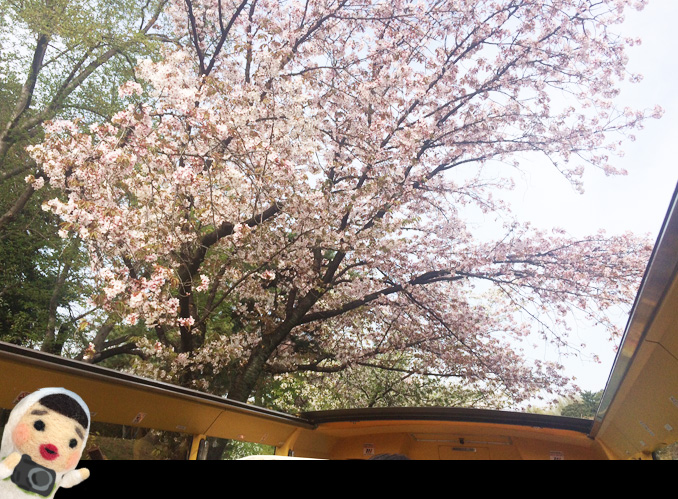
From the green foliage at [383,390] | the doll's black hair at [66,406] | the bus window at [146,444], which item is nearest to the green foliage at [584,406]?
the green foliage at [383,390]

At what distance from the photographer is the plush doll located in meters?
1.10

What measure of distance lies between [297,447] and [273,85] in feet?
18.3

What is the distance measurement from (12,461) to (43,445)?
7cm

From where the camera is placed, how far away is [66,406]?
1.23 metres

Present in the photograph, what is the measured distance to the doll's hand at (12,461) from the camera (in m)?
1.09

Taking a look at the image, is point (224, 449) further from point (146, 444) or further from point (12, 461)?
point (12, 461)

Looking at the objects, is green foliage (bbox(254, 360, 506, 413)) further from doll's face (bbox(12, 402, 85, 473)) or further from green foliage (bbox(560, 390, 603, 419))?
doll's face (bbox(12, 402, 85, 473))

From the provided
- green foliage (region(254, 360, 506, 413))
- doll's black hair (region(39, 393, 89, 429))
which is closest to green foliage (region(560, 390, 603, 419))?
green foliage (region(254, 360, 506, 413))

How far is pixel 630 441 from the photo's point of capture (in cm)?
434

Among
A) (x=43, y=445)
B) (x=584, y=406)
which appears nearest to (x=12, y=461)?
(x=43, y=445)

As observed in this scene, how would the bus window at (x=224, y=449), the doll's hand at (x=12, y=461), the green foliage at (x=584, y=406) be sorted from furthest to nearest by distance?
the green foliage at (x=584, y=406)
the bus window at (x=224, y=449)
the doll's hand at (x=12, y=461)

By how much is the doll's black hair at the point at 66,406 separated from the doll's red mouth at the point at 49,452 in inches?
3.2

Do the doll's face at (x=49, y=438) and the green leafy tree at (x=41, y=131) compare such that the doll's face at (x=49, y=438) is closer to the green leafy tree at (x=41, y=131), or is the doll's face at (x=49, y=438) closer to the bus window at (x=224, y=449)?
the bus window at (x=224, y=449)

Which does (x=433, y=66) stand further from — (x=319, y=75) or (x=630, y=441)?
(x=630, y=441)
